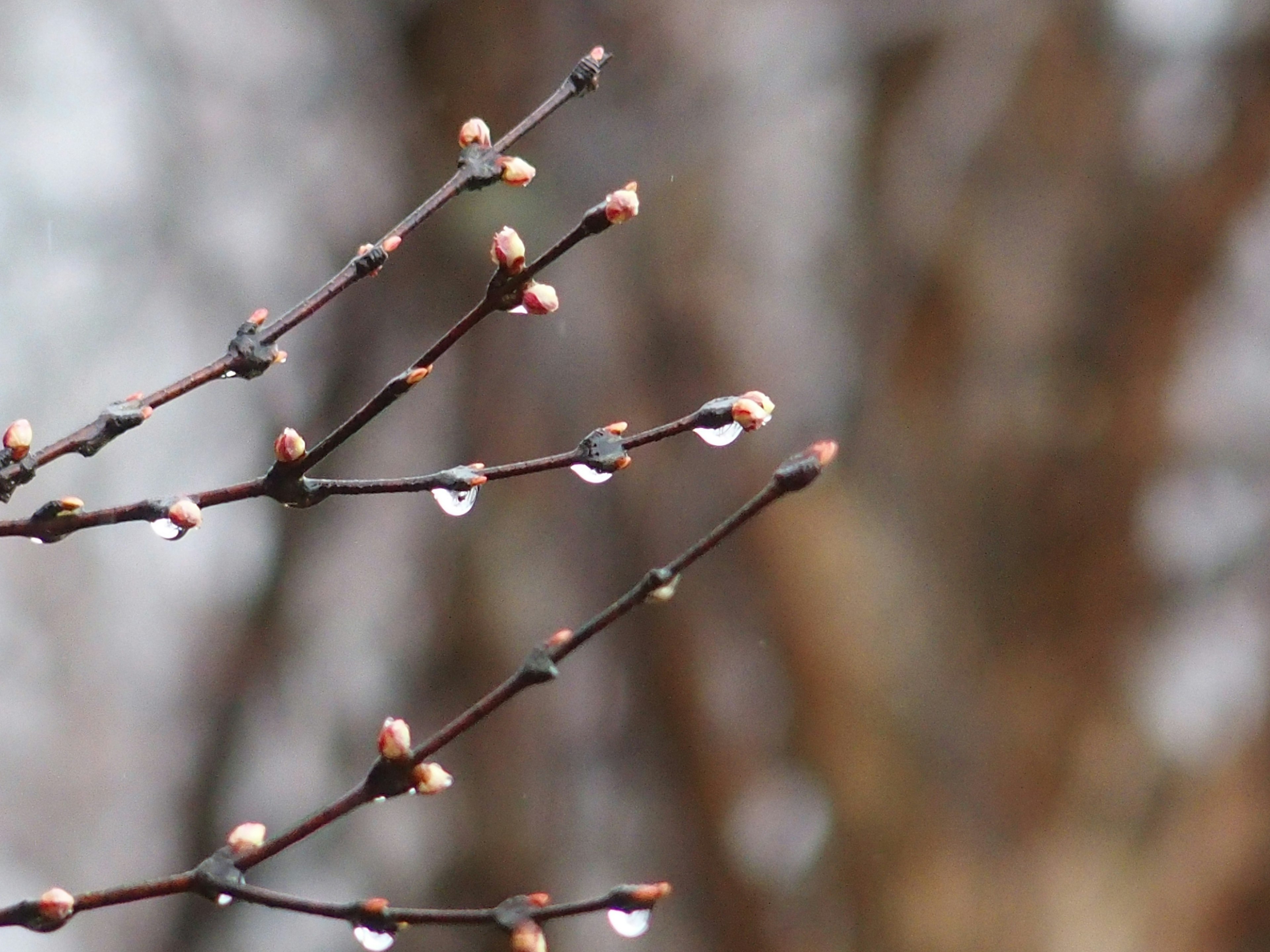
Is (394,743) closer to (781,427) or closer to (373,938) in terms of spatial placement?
(373,938)

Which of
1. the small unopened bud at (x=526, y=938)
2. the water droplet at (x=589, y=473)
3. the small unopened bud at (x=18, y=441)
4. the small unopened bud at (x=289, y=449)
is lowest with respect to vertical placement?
the small unopened bud at (x=526, y=938)

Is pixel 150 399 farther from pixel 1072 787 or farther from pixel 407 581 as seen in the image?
pixel 407 581

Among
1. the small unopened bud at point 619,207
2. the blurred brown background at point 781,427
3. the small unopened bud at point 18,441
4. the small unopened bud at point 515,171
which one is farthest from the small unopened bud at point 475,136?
the blurred brown background at point 781,427

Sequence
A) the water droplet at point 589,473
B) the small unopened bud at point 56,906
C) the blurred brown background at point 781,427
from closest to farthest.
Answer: the small unopened bud at point 56,906 → the water droplet at point 589,473 → the blurred brown background at point 781,427

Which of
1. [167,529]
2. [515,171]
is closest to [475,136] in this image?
[515,171]

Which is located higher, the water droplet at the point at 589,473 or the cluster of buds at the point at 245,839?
the water droplet at the point at 589,473

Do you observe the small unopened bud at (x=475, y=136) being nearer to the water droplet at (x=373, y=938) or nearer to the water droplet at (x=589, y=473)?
the water droplet at (x=589, y=473)
